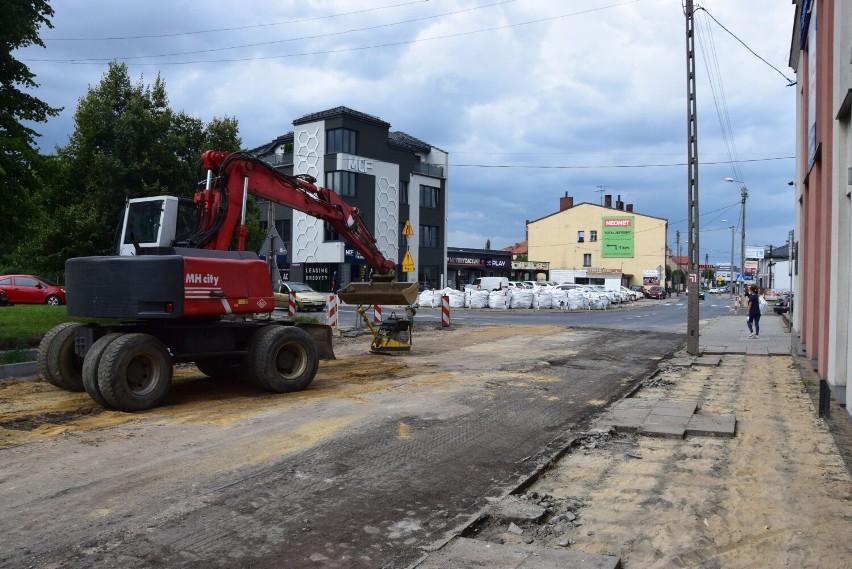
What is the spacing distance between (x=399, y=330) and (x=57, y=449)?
1032cm

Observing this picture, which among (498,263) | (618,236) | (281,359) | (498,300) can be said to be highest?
(618,236)

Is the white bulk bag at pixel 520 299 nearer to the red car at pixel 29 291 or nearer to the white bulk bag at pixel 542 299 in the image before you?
the white bulk bag at pixel 542 299

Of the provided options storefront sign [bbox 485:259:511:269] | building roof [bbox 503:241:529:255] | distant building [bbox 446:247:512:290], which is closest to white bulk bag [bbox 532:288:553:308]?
distant building [bbox 446:247:512:290]

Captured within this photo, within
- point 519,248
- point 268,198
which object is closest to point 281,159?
point 268,198

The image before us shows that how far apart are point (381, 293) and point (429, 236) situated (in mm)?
44442

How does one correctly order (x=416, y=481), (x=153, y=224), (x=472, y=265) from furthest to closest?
(x=472, y=265), (x=153, y=224), (x=416, y=481)

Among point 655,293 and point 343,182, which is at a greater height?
point 343,182

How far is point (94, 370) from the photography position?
8656mm

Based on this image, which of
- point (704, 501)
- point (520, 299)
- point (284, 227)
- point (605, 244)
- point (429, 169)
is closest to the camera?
point (704, 501)

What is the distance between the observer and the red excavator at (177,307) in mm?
8977

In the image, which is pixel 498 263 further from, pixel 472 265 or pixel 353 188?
pixel 353 188

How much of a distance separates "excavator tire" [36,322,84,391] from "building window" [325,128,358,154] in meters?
42.8

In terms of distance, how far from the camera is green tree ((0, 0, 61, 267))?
42.6ft

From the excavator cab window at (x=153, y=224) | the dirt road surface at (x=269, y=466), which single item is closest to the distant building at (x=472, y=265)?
the dirt road surface at (x=269, y=466)
